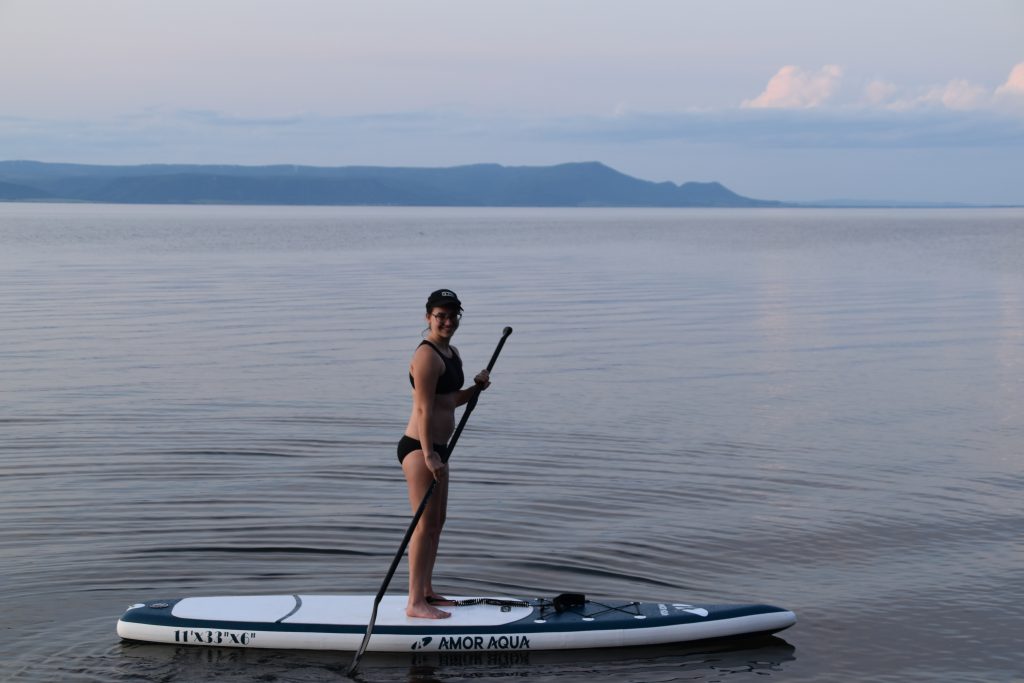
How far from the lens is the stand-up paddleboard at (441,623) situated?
8664 millimetres

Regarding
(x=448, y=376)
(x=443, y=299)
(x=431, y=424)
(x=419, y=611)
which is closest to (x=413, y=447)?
(x=431, y=424)

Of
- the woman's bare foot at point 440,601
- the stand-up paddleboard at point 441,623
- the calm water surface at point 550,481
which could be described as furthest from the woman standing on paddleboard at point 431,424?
the calm water surface at point 550,481

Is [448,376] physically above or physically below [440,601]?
above

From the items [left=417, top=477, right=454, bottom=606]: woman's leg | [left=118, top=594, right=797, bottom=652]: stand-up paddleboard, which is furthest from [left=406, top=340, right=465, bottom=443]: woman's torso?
[left=118, top=594, right=797, bottom=652]: stand-up paddleboard

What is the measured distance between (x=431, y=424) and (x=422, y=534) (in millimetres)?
889

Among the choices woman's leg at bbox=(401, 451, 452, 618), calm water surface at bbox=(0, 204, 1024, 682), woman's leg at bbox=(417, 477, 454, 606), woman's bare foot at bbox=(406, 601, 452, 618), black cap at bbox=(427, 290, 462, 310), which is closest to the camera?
black cap at bbox=(427, 290, 462, 310)

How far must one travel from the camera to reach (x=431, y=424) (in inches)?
324

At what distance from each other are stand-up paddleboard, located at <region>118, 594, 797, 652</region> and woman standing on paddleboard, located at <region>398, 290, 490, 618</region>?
10.5 inches

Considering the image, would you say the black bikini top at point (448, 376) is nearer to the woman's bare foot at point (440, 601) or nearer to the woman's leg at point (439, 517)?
the woman's leg at point (439, 517)

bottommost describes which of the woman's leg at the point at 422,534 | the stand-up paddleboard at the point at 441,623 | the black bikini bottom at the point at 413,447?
the stand-up paddleboard at the point at 441,623

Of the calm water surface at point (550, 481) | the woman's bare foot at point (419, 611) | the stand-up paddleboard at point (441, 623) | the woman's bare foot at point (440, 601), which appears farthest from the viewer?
the calm water surface at point (550, 481)

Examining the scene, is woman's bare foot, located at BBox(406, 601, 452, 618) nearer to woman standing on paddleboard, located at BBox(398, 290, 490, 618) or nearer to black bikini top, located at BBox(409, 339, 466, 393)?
woman standing on paddleboard, located at BBox(398, 290, 490, 618)

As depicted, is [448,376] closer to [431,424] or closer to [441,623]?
[431,424]

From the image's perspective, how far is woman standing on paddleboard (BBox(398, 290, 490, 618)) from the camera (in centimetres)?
816
